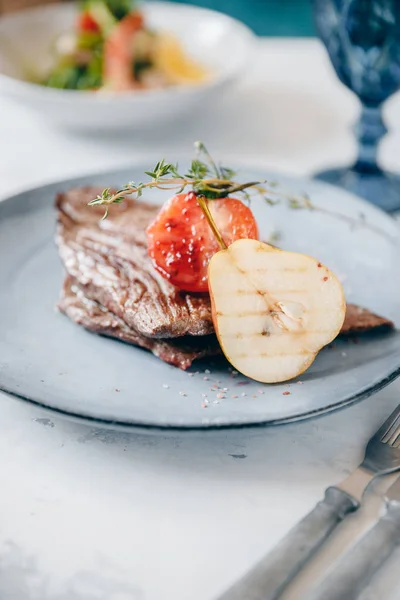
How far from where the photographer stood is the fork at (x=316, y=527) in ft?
2.38

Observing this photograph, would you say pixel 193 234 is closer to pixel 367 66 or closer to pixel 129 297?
pixel 129 297

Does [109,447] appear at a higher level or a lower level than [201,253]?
lower

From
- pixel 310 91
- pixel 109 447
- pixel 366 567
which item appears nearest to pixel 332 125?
pixel 310 91

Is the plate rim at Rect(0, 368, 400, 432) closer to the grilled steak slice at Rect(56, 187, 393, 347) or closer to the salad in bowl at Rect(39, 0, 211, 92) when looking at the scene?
the grilled steak slice at Rect(56, 187, 393, 347)

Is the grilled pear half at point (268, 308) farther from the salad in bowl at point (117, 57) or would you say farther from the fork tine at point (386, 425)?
the salad in bowl at point (117, 57)

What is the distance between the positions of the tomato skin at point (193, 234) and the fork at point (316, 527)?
36 centimetres

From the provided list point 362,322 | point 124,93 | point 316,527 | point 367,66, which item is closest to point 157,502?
point 316,527

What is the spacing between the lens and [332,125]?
216 cm

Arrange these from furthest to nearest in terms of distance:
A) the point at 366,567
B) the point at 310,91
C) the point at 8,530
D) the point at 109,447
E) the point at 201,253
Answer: the point at 310,91
the point at 201,253
the point at 109,447
the point at 8,530
the point at 366,567

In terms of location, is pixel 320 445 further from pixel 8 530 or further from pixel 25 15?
pixel 25 15

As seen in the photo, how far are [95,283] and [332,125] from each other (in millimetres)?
1258

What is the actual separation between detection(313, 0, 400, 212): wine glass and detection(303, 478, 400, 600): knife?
3.37 feet

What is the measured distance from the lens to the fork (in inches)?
28.5

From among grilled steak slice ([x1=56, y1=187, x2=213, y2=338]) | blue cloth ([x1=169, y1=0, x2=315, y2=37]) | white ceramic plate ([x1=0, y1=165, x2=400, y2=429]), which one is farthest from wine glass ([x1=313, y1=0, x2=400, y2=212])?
blue cloth ([x1=169, y1=0, x2=315, y2=37])
